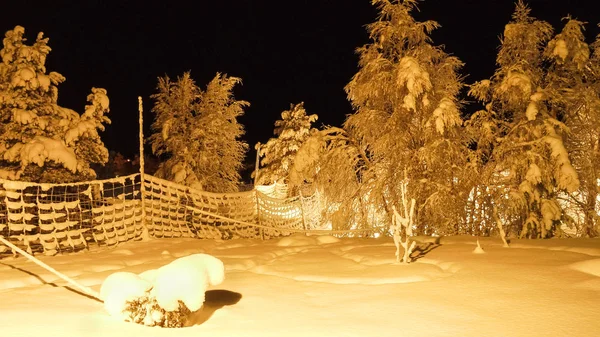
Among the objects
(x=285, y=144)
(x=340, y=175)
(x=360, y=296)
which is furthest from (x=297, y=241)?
(x=285, y=144)

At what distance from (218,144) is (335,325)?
60.7 ft

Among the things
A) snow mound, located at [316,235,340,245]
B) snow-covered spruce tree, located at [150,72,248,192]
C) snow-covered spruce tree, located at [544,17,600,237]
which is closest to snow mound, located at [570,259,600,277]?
snow mound, located at [316,235,340,245]

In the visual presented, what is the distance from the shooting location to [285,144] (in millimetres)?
25250

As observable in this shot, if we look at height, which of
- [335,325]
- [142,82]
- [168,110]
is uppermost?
[142,82]

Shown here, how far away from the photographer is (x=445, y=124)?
1011 cm

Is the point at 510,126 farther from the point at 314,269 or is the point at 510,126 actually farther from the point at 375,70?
the point at 314,269

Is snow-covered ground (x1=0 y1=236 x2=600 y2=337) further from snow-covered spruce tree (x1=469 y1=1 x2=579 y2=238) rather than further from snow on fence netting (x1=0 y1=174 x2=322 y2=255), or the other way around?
snow-covered spruce tree (x1=469 y1=1 x2=579 y2=238)

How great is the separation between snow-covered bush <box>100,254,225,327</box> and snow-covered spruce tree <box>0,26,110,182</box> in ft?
29.4

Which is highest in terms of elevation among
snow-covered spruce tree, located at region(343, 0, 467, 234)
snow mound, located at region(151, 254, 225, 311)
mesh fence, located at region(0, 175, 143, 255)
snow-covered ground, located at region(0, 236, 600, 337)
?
snow-covered spruce tree, located at region(343, 0, 467, 234)

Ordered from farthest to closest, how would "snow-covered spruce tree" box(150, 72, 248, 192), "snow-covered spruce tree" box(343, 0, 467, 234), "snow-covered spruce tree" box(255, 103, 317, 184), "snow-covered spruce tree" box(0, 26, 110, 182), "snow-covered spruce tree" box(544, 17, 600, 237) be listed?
1. "snow-covered spruce tree" box(255, 103, 317, 184)
2. "snow-covered spruce tree" box(150, 72, 248, 192)
3. "snow-covered spruce tree" box(0, 26, 110, 182)
4. "snow-covered spruce tree" box(343, 0, 467, 234)
5. "snow-covered spruce tree" box(544, 17, 600, 237)

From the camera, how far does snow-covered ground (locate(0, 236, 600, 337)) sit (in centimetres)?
321

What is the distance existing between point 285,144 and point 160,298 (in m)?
22.1

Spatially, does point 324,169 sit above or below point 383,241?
above

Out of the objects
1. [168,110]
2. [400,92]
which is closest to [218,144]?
[168,110]
